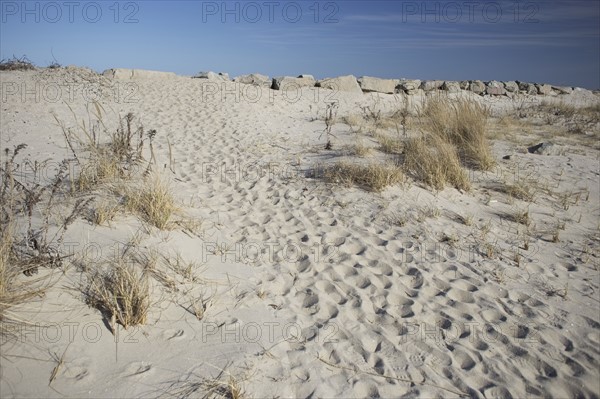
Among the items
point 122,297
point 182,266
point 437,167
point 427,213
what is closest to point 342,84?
point 437,167

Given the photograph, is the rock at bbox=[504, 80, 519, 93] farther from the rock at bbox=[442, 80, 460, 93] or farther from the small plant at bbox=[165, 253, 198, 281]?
the small plant at bbox=[165, 253, 198, 281]

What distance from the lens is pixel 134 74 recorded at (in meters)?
13.4

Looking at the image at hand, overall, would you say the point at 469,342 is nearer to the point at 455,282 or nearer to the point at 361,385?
the point at 455,282

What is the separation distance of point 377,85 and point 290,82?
3697 millimetres

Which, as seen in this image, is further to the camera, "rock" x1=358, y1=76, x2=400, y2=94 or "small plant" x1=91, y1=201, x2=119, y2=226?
"rock" x1=358, y1=76, x2=400, y2=94

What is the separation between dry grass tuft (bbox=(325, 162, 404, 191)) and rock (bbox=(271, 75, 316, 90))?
9229 millimetres

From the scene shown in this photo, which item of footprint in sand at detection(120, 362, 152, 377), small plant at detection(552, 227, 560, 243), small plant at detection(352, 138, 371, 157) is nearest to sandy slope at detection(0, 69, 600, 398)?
footprint in sand at detection(120, 362, 152, 377)

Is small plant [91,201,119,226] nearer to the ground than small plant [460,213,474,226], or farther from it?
farther from it

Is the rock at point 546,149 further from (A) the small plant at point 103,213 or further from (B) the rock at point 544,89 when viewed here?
(B) the rock at point 544,89

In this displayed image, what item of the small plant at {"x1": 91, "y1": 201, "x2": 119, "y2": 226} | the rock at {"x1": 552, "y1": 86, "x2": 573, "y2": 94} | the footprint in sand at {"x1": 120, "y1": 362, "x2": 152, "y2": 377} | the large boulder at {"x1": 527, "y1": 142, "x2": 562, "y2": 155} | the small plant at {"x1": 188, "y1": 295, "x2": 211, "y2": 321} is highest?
the rock at {"x1": 552, "y1": 86, "x2": 573, "y2": 94}

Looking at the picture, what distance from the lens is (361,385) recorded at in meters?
2.25

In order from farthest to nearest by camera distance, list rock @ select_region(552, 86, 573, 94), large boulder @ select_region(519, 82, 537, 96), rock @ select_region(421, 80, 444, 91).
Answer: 1. rock @ select_region(552, 86, 573, 94)
2. large boulder @ select_region(519, 82, 537, 96)
3. rock @ select_region(421, 80, 444, 91)

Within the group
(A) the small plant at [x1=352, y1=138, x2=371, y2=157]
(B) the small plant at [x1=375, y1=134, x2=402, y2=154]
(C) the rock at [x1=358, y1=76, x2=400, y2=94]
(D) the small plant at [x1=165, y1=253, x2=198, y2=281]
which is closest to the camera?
(D) the small plant at [x1=165, y1=253, x2=198, y2=281]

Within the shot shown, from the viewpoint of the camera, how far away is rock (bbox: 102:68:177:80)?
42.9 feet
